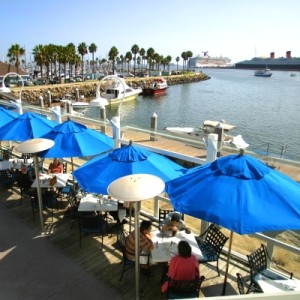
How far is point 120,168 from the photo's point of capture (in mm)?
5453

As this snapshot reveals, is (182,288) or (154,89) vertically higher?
(154,89)

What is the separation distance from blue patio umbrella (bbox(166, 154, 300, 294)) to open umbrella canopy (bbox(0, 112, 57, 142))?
534 centimetres

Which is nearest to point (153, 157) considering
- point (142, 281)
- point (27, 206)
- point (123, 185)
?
point (123, 185)

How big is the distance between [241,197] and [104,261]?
339 cm

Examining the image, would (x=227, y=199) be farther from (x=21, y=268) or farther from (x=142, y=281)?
(x=21, y=268)

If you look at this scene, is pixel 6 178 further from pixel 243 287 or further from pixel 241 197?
pixel 241 197

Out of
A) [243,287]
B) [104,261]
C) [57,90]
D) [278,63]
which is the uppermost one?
[278,63]

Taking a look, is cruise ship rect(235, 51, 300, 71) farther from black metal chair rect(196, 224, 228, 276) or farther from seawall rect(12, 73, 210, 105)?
black metal chair rect(196, 224, 228, 276)

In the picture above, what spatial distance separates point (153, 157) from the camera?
19.4 ft

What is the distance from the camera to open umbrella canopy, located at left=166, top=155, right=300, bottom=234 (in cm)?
365

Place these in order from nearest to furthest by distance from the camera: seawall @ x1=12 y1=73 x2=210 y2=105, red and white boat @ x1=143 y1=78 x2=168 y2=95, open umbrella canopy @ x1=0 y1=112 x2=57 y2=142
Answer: open umbrella canopy @ x1=0 y1=112 x2=57 y2=142 < seawall @ x1=12 y1=73 x2=210 y2=105 < red and white boat @ x1=143 y1=78 x2=168 y2=95

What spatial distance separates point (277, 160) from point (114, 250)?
388cm

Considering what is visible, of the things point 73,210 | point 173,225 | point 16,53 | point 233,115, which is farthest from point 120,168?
point 16,53

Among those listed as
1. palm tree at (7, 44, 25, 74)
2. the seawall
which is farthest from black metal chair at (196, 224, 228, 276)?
palm tree at (7, 44, 25, 74)
